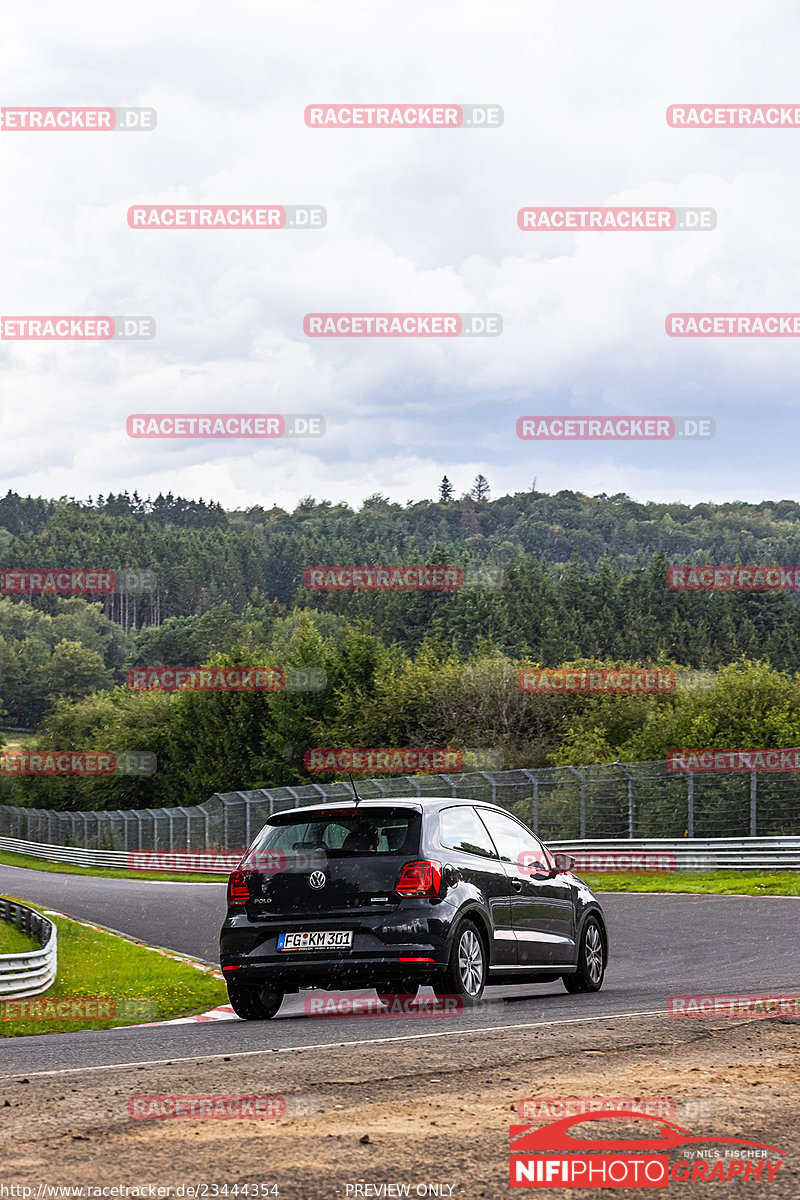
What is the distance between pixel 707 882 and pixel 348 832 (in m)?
16.9

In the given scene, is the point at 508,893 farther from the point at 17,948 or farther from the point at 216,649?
the point at 216,649

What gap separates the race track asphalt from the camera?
8344 millimetres

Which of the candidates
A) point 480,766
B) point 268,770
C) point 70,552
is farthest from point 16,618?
point 480,766

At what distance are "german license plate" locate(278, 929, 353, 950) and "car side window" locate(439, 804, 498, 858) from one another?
97cm

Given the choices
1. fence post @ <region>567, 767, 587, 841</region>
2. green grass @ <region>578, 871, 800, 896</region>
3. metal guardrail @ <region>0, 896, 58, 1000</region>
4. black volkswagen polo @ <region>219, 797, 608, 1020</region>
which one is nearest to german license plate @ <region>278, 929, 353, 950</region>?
black volkswagen polo @ <region>219, 797, 608, 1020</region>

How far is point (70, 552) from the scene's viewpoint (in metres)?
195

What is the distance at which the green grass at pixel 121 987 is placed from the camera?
39.5 ft

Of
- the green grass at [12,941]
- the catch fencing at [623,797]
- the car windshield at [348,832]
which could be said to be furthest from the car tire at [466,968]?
the catch fencing at [623,797]

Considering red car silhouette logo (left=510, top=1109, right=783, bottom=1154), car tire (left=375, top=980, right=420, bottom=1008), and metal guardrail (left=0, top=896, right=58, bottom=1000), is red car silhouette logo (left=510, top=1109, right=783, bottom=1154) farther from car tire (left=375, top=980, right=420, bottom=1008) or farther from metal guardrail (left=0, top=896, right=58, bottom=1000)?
metal guardrail (left=0, top=896, right=58, bottom=1000)

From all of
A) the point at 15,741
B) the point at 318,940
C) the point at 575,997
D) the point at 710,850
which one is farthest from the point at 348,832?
the point at 15,741

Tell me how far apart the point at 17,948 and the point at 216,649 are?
378 feet

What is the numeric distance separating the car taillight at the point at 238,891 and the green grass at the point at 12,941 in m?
10.4

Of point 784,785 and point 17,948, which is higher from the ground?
point 784,785

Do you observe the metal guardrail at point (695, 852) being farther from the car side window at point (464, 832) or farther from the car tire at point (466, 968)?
the car tire at point (466, 968)
